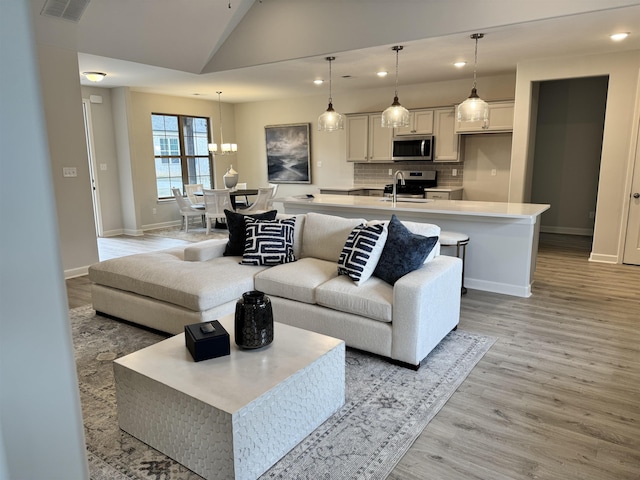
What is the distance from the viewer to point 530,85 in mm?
5848

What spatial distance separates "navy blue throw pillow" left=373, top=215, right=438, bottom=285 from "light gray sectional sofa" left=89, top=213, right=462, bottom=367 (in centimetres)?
7

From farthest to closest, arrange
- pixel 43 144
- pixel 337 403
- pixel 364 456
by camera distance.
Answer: pixel 337 403, pixel 364 456, pixel 43 144

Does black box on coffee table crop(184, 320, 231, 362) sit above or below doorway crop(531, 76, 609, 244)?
below

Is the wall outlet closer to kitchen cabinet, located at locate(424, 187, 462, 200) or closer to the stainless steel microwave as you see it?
the stainless steel microwave

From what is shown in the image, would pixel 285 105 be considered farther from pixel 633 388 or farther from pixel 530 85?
pixel 633 388

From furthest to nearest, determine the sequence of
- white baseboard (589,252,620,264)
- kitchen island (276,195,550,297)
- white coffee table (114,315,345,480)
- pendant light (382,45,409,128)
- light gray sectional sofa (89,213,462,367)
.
Answer: white baseboard (589,252,620,264), pendant light (382,45,409,128), kitchen island (276,195,550,297), light gray sectional sofa (89,213,462,367), white coffee table (114,315,345,480)

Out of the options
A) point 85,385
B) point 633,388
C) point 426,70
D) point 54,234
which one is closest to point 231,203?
point 426,70

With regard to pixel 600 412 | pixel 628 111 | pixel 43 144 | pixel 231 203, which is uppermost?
pixel 628 111

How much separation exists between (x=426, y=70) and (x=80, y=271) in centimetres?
546

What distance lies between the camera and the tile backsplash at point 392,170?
7.52 m

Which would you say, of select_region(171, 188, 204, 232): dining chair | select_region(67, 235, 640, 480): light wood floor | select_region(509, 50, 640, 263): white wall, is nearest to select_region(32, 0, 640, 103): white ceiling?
select_region(509, 50, 640, 263): white wall

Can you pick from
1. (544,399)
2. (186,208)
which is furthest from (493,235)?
(186,208)

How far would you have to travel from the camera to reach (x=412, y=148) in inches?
293

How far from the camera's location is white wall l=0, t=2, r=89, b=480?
1.75 feet
